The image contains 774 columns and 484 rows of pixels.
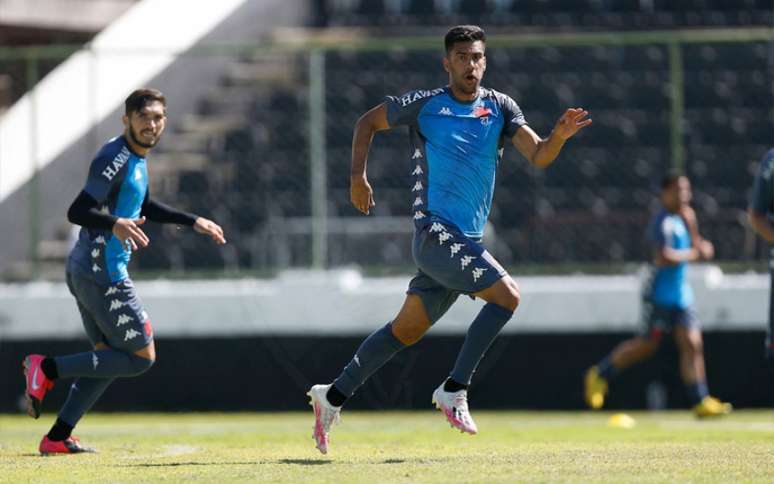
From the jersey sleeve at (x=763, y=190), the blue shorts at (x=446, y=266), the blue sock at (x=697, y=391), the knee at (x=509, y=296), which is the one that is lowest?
the blue sock at (x=697, y=391)

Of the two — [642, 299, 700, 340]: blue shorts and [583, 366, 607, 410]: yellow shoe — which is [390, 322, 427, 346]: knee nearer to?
[642, 299, 700, 340]: blue shorts

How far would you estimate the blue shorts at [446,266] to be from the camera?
8.13 m

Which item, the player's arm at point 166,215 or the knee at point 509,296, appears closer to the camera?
the knee at point 509,296

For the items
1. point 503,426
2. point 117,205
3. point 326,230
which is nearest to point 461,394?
point 117,205

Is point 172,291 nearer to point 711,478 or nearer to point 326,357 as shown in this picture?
point 326,357

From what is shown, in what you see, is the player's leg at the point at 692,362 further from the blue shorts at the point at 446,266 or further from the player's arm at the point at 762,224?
the blue shorts at the point at 446,266

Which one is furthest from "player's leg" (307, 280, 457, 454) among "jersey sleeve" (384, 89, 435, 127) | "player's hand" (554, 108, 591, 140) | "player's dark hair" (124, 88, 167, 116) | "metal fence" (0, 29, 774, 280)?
"metal fence" (0, 29, 774, 280)

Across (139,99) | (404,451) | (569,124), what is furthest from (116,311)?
(569,124)

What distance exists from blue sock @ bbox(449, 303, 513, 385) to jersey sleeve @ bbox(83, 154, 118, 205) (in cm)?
226

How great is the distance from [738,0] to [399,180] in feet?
19.8

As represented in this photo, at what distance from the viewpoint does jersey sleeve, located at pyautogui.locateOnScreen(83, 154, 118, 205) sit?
8812 mm

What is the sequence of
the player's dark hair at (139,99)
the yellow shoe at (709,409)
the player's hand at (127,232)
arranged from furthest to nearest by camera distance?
1. the yellow shoe at (709,409)
2. the player's dark hair at (139,99)
3. the player's hand at (127,232)

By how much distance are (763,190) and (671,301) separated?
5372 mm

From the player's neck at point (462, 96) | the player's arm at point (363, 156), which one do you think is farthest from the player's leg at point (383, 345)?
the player's neck at point (462, 96)
